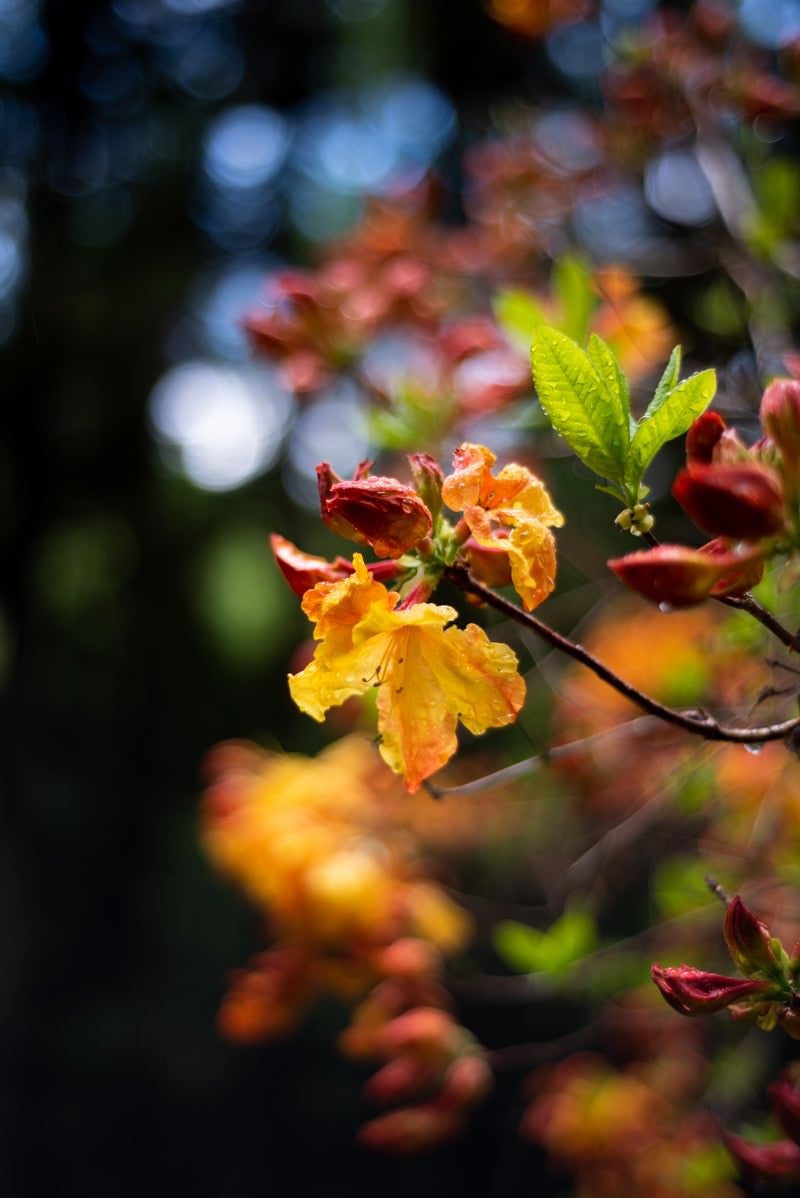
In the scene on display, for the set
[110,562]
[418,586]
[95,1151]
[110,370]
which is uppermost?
[418,586]

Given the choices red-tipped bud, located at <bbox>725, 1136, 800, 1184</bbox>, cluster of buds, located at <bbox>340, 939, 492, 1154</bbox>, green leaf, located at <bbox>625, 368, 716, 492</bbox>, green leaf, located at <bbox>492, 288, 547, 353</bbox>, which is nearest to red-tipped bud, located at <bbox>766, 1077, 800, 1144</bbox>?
red-tipped bud, located at <bbox>725, 1136, 800, 1184</bbox>

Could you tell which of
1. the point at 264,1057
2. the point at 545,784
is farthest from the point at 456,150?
the point at 264,1057

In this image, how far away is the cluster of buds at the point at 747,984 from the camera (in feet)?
1.40

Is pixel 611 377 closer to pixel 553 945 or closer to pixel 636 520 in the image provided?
pixel 636 520

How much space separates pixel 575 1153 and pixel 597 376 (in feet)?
3.23

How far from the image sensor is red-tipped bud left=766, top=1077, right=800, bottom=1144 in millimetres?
486

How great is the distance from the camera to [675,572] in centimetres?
34

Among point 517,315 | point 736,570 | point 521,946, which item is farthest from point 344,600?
point 521,946

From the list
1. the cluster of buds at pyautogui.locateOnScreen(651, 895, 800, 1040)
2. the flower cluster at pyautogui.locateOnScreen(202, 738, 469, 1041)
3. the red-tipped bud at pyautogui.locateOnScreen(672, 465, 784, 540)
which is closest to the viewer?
the red-tipped bud at pyautogui.locateOnScreen(672, 465, 784, 540)

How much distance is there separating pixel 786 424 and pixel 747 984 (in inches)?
9.9

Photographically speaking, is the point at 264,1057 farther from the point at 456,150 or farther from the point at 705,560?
the point at 705,560

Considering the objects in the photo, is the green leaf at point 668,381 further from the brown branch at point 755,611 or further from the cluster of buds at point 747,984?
the cluster of buds at point 747,984

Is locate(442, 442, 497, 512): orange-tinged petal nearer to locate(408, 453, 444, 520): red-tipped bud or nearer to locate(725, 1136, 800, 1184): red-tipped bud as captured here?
locate(408, 453, 444, 520): red-tipped bud

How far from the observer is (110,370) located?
420cm
